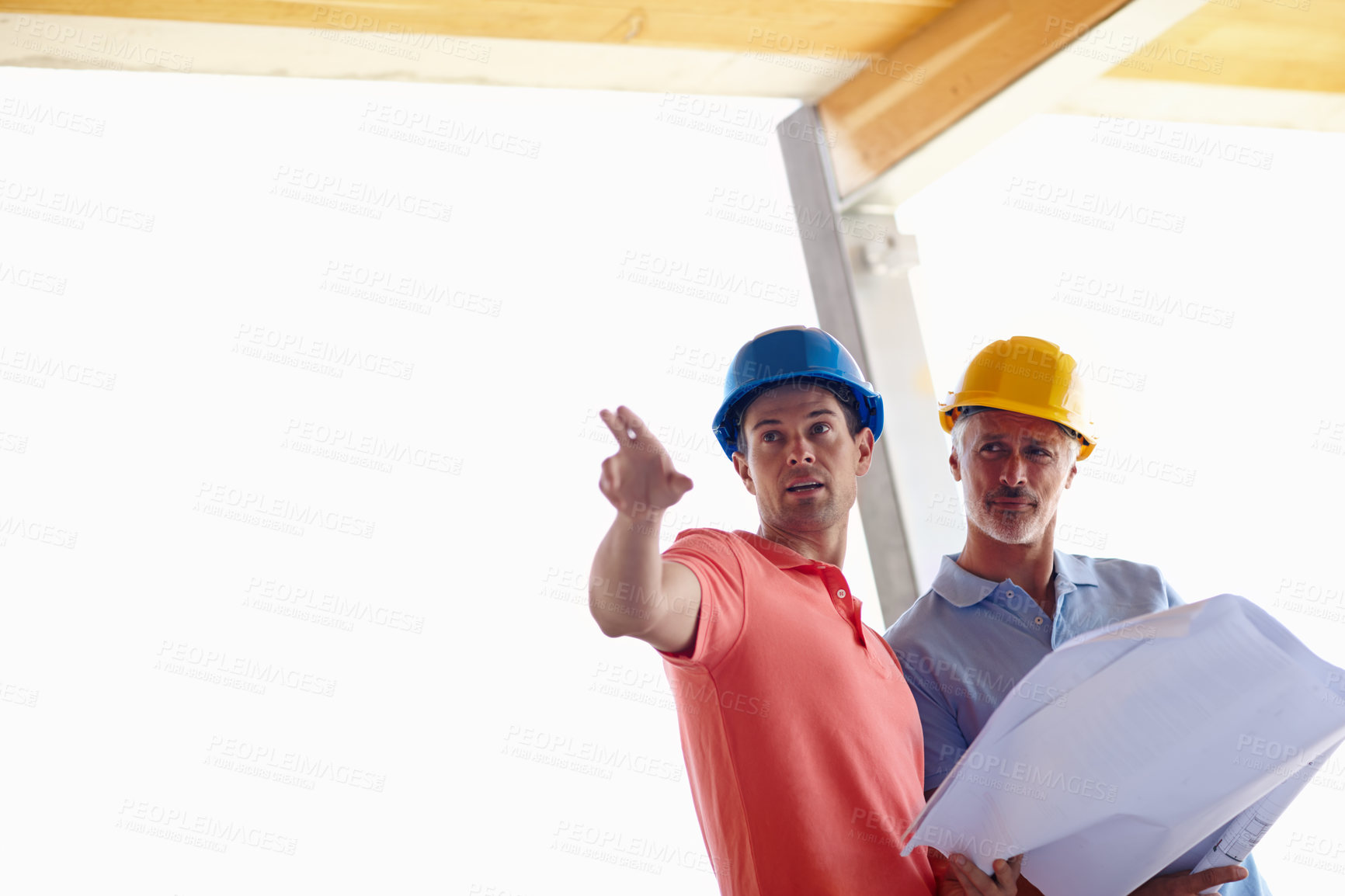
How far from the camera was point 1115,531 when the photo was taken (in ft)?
11.1

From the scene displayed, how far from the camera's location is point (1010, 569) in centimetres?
226

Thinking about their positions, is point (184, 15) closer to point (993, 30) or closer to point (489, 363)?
point (489, 363)

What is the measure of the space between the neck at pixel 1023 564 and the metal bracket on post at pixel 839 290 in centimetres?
120

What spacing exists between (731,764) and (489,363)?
1.90m

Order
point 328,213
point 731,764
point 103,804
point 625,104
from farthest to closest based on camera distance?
1. point 625,104
2. point 328,213
3. point 103,804
4. point 731,764

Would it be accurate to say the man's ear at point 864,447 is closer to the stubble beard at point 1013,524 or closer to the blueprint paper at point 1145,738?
the stubble beard at point 1013,524

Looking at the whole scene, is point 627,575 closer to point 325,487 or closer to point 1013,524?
point 1013,524

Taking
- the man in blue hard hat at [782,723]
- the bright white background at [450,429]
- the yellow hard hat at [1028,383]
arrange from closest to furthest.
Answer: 1. the man in blue hard hat at [782,723]
2. the yellow hard hat at [1028,383]
3. the bright white background at [450,429]

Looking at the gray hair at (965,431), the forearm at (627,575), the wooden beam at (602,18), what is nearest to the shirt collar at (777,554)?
the forearm at (627,575)

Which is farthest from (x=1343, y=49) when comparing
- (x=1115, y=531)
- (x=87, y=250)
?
(x=87, y=250)

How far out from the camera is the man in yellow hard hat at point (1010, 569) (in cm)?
209

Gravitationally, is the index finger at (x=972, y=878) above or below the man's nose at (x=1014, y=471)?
below

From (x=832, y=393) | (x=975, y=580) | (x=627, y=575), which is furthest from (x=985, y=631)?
(x=627, y=575)

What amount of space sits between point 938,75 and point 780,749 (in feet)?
8.54
